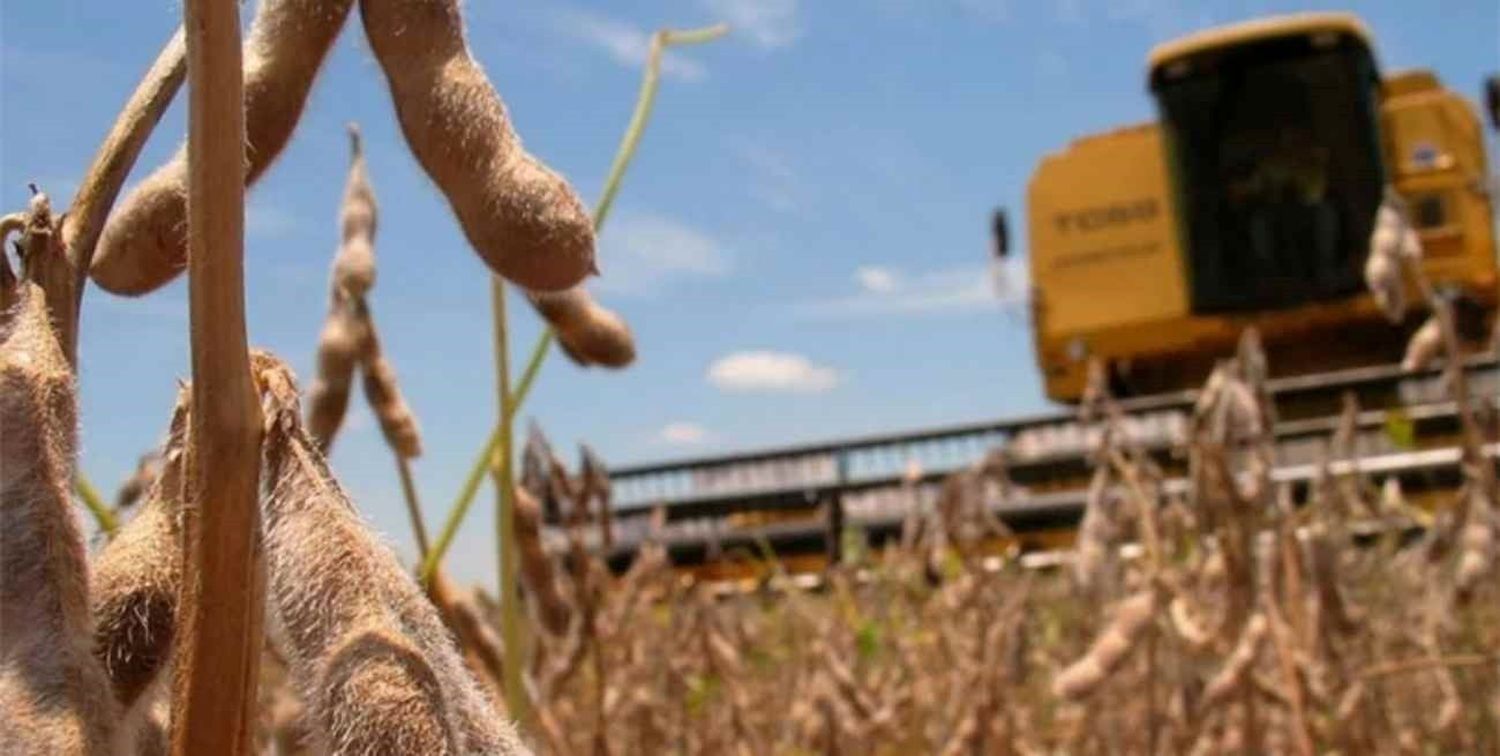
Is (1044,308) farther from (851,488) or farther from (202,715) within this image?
(202,715)

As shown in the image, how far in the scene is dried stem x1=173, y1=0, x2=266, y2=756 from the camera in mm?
544

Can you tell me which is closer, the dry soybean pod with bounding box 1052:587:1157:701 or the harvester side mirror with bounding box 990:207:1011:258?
the dry soybean pod with bounding box 1052:587:1157:701

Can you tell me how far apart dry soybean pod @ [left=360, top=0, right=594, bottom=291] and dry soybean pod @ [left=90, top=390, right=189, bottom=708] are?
115 mm

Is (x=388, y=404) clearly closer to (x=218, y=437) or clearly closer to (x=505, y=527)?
(x=505, y=527)

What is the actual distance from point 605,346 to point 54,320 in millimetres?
578

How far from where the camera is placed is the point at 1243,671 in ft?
8.48

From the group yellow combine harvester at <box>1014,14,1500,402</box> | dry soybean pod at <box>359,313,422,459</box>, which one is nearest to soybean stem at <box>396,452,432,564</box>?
dry soybean pod at <box>359,313,422,459</box>

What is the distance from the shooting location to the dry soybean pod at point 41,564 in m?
0.55

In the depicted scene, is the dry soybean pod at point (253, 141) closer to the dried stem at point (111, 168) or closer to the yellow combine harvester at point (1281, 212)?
the dried stem at point (111, 168)

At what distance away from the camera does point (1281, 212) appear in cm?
1584

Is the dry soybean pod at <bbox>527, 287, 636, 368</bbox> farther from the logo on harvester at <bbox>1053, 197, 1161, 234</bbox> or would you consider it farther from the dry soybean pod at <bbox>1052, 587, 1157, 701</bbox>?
the logo on harvester at <bbox>1053, 197, 1161, 234</bbox>

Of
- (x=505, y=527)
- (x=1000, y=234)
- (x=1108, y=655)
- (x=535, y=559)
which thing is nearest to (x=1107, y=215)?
(x=1000, y=234)

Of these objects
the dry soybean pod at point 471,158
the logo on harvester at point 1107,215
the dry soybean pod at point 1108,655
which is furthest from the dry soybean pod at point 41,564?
the logo on harvester at point 1107,215

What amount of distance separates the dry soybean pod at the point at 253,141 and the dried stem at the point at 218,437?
0.14 meters
